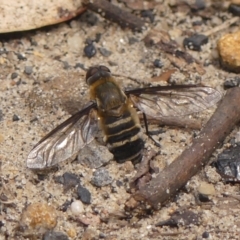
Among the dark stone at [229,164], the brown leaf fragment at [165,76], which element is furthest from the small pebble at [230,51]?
the dark stone at [229,164]

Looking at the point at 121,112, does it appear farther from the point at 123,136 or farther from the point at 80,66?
the point at 80,66

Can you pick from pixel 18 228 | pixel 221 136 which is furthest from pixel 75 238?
pixel 221 136

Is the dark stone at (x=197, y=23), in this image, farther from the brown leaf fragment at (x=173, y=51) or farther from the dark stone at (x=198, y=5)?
the brown leaf fragment at (x=173, y=51)

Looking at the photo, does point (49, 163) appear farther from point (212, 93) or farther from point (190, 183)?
point (212, 93)

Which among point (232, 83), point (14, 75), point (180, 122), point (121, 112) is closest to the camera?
point (121, 112)

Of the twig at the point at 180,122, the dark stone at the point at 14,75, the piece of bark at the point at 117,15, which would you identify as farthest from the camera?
the piece of bark at the point at 117,15

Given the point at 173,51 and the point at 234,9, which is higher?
the point at 234,9

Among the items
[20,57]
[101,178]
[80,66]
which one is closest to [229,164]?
[101,178]
